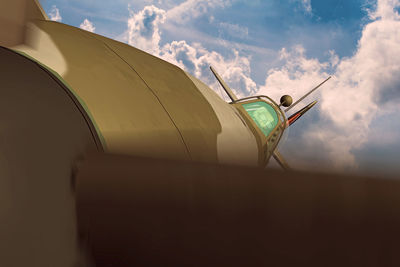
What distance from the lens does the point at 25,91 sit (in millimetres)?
1378

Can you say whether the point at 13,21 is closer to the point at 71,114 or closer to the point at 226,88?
the point at 71,114

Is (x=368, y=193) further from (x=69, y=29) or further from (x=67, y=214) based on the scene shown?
(x=69, y=29)

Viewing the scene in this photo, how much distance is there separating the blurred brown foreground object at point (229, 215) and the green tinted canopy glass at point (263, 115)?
409cm

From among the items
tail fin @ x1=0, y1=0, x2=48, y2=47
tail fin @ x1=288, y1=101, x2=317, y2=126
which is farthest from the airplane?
tail fin @ x1=288, y1=101, x2=317, y2=126

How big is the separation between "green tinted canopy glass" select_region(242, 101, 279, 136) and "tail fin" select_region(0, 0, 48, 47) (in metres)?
3.70

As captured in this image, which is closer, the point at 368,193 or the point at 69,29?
the point at 368,193

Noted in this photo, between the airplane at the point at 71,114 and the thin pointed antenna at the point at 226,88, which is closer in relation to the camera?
the airplane at the point at 71,114

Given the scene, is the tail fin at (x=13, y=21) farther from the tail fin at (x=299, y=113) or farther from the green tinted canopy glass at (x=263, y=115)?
the tail fin at (x=299, y=113)

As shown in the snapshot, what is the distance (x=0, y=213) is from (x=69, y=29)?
157 centimetres

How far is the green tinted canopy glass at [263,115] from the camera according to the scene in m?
5.25

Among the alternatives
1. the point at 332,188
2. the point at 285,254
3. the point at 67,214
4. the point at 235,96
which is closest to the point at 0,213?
the point at 67,214

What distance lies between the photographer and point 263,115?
572cm

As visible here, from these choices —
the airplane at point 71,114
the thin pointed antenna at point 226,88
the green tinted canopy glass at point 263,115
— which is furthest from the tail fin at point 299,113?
the airplane at point 71,114

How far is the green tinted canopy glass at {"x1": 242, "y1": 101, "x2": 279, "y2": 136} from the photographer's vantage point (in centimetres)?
525
